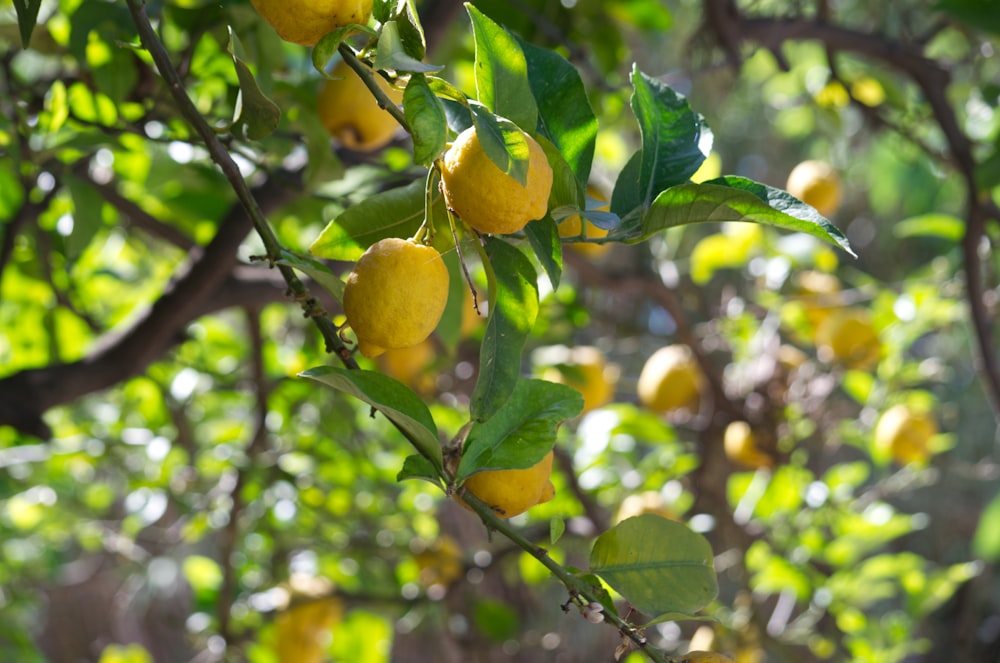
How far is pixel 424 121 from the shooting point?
0.33 meters

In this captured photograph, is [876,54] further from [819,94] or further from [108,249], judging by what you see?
[108,249]

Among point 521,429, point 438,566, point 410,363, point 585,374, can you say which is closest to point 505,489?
point 521,429

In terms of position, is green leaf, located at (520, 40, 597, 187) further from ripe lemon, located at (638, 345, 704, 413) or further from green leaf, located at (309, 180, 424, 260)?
ripe lemon, located at (638, 345, 704, 413)

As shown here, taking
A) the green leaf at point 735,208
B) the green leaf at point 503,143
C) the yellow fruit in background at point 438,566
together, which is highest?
the green leaf at point 503,143

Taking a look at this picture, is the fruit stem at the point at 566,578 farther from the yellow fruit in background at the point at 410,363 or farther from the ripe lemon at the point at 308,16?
the yellow fruit in background at the point at 410,363

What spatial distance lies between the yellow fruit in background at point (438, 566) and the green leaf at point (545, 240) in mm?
1007

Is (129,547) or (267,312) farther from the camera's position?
(267,312)

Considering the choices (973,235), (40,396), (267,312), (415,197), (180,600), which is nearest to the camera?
(415,197)

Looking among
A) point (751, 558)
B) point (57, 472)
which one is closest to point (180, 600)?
point (57, 472)

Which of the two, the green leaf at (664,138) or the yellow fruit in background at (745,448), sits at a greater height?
the green leaf at (664,138)

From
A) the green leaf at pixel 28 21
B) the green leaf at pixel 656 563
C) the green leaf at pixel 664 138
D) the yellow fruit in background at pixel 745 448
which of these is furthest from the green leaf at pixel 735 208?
the yellow fruit in background at pixel 745 448

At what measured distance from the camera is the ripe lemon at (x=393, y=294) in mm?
352

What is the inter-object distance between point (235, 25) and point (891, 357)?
3.18 feet

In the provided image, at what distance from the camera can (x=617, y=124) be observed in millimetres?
1271
